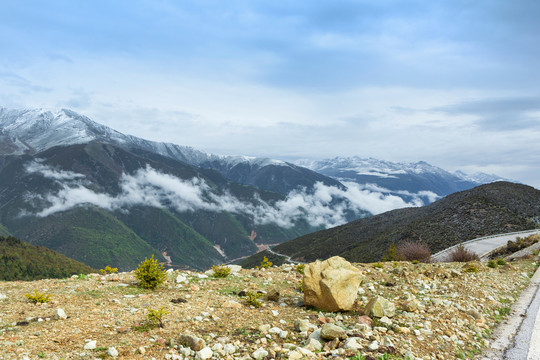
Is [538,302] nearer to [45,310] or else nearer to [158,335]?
[158,335]

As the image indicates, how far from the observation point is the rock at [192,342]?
6.97 m

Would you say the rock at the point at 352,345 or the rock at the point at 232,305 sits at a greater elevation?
the rock at the point at 352,345

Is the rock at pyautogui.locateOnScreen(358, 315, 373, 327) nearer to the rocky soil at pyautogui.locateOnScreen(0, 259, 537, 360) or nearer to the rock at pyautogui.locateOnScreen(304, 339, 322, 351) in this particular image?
the rocky soil at pyautogui.locateOnScreen(0, 259, 537, 360)

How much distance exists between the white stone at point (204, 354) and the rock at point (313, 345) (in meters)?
2.25

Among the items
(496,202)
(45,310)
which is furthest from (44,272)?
(496,202)

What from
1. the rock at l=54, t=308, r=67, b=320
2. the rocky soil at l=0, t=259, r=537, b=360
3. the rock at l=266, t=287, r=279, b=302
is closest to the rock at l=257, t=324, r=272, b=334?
the rocky soil at l=0, t=259, r=537, b=360

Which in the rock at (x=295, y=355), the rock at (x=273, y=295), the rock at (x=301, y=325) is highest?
the rock at (x=295, y=355)

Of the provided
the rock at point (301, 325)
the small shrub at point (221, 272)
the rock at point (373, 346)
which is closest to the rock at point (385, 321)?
the rock at point (373, 346)

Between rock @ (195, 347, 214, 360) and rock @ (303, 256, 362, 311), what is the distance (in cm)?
475

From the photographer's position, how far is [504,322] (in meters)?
10.7

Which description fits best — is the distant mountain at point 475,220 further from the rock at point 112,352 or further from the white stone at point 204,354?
the rock at point 112,352

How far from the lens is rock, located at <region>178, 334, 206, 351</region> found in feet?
22.9

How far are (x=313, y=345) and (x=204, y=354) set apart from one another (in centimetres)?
257

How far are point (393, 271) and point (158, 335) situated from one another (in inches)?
511
